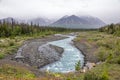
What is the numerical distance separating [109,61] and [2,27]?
255 ft

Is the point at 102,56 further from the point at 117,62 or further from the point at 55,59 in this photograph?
the point at 117,62

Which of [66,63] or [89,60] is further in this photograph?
[89,60]

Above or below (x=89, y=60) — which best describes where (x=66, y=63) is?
above

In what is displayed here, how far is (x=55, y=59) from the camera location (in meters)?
54.6

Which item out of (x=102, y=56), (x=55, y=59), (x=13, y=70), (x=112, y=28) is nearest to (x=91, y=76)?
(x=13, y=70)

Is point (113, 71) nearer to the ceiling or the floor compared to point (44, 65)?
nearer to the ceiling

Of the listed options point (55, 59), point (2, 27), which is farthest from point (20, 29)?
point (55, 59)

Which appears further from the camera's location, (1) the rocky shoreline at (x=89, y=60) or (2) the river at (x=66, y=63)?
(2) the river at (x=66, y=63)

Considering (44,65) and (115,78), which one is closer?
(115,78)

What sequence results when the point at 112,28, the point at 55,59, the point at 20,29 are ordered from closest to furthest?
the point at 55,59 < the point at 20,29 < the point at 112,28

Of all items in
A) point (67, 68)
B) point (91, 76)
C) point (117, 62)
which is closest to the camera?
point (91, 76)

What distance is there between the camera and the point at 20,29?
127 m

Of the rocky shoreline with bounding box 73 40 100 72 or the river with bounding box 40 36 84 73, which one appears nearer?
the rocky shoreline with bounding box 73 40 100 72

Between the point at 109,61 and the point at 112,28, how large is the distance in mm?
103873
